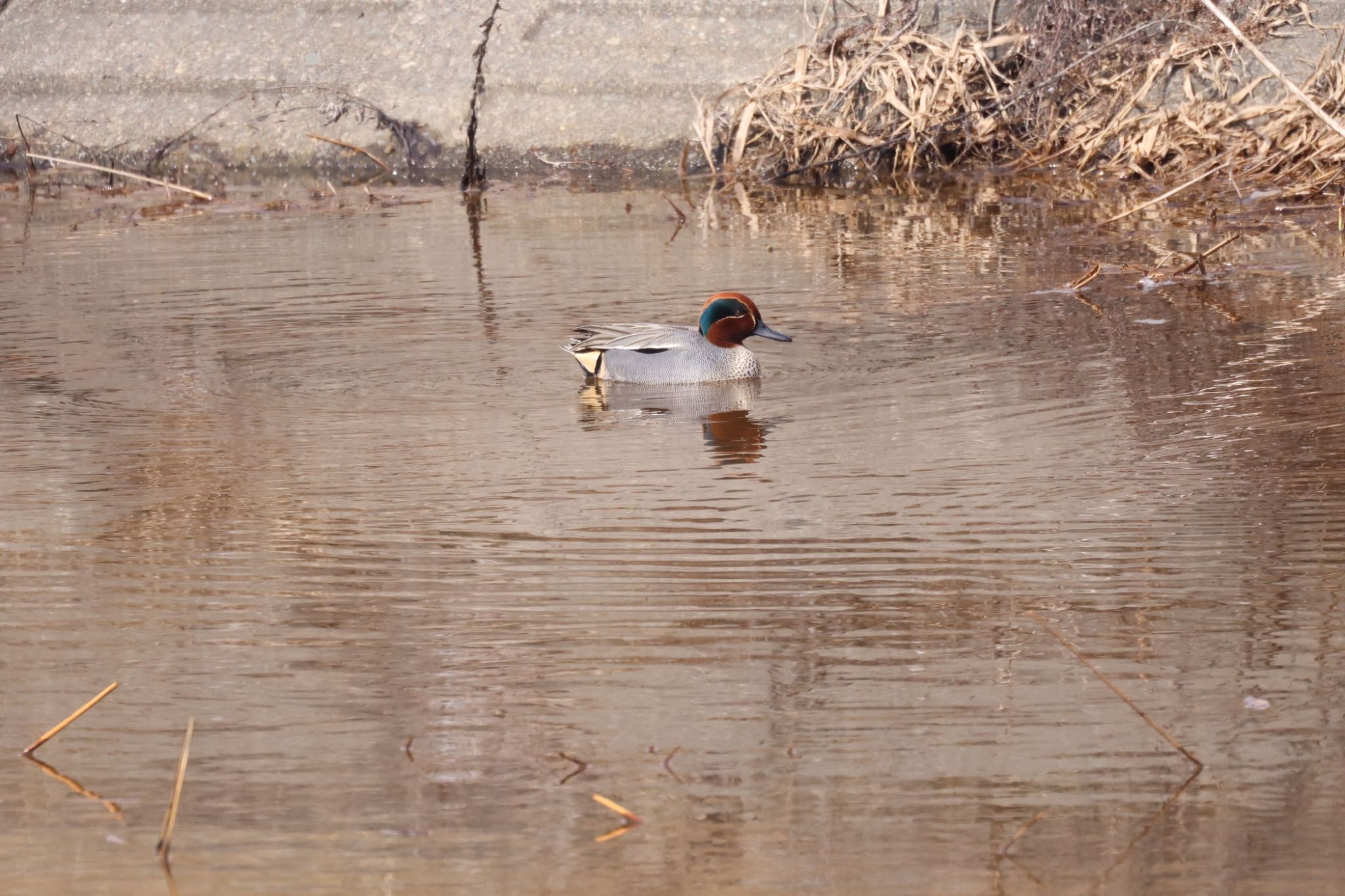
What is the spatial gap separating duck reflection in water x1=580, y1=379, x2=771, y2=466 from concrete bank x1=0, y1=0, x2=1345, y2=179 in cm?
541

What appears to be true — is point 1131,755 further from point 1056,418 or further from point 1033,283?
point 1033,283

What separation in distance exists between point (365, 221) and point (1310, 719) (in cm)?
768

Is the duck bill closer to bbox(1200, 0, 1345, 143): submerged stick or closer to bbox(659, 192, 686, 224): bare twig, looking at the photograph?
bbox(1200, 0, 1345, 143): submerged stick

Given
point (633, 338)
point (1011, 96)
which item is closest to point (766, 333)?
point (633, 338)

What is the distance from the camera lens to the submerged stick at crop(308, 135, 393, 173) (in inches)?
481

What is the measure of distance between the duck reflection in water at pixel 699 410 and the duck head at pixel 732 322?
0.58ft

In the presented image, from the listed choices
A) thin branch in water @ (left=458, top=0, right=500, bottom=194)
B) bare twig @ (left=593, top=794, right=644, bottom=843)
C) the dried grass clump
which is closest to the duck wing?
bare twig @ (left=593, top=794, right=644, bottom=843)

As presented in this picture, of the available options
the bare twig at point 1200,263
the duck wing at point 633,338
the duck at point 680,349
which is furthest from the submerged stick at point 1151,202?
the duck wing at point 633,338

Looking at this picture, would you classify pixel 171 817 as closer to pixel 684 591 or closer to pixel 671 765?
pixel 671 765

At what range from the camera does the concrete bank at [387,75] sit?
12141mm

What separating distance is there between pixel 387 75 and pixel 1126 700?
32.5ft

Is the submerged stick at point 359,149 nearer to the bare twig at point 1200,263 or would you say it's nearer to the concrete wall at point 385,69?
the concrete wall at point 385,69

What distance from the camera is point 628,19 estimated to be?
12328 mm

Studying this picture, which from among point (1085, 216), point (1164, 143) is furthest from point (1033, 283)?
point (1164, 143)
